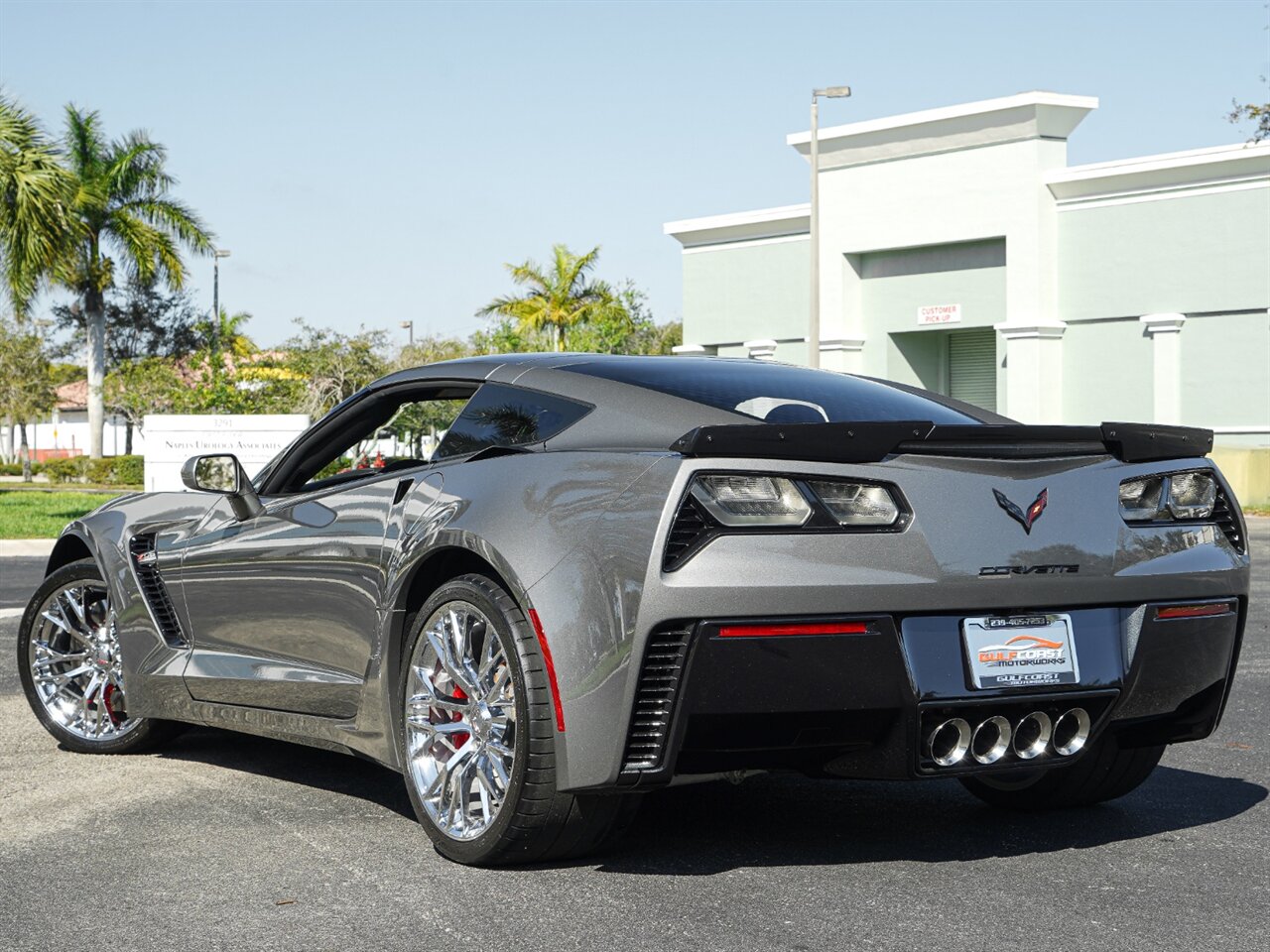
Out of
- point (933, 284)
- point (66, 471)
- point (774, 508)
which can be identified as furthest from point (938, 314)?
point (774, 508)

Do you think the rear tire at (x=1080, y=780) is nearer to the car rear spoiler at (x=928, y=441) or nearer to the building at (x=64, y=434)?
the car rear spoiler at (x=928, y=441)

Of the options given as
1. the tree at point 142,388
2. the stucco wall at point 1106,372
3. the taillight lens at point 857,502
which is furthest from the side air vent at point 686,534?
the tree at point 142,388

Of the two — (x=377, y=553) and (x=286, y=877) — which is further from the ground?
(x=377, y=553)

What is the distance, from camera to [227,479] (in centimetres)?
572

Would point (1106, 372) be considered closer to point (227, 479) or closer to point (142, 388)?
point (227, 479)

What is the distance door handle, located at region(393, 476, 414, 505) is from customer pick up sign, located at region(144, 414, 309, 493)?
1894 centimetres

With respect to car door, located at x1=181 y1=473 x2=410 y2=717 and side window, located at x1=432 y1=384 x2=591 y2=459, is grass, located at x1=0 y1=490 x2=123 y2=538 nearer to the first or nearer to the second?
car door, located at x1=181 y1=473 x2=410 y2=717

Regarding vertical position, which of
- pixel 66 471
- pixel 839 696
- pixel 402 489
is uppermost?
pixel 402 489

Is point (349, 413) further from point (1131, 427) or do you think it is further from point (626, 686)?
point (1131, 427)

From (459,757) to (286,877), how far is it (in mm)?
539

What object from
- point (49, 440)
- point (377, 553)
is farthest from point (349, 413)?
point (49, 440)

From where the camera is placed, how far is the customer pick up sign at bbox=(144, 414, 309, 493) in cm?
2331

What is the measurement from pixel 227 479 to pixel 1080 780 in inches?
116

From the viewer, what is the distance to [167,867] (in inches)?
179
